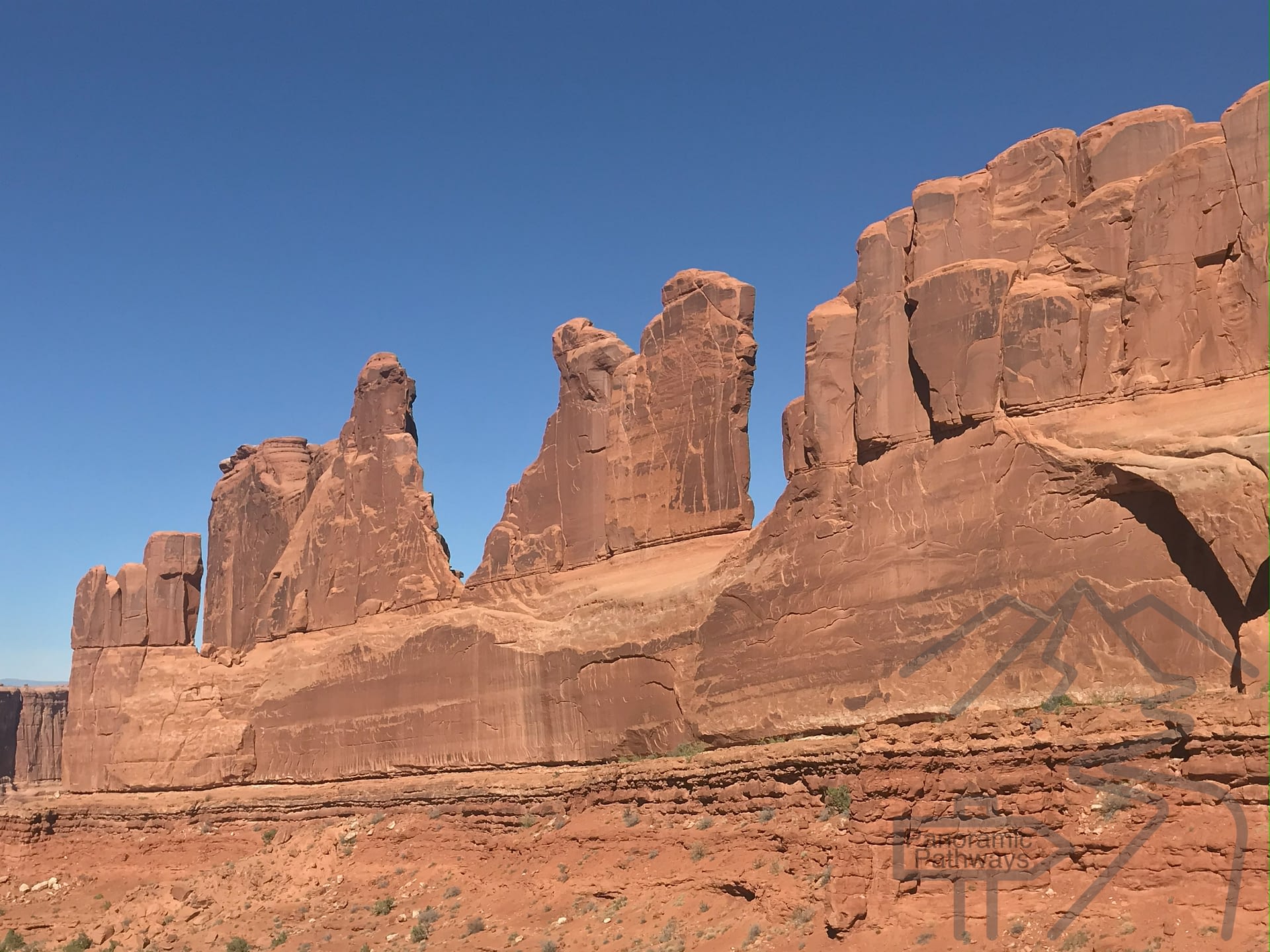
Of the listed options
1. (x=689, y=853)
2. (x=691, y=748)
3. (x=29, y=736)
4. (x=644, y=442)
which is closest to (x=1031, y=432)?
(x=691, y=748)

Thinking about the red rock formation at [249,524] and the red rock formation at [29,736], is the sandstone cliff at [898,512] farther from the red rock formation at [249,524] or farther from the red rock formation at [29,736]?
the red rock formation at [29,736]

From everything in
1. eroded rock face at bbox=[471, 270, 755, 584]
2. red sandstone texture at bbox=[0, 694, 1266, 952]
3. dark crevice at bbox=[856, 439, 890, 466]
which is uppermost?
eroded rock face at bbox=[471, 270, 755, 584]

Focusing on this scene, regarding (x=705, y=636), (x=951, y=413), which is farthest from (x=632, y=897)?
(x=951, y=413)

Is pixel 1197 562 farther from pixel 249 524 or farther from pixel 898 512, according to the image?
pixel 249 524

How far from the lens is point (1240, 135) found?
58.0 feet

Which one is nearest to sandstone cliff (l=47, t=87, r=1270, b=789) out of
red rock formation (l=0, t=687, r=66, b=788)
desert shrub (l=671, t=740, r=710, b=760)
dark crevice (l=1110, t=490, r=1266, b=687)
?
dark crevice (l=1110, t=490, r=1266, b=687)

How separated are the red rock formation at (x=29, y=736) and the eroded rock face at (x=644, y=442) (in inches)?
1712

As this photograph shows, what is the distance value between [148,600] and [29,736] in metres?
32.8

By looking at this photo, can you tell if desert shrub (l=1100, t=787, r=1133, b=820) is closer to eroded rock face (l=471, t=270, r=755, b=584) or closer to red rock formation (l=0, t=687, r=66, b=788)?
eroded rock face (l=471, t=270, r=755, b=584)

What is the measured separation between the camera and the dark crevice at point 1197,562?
15961 millimetres

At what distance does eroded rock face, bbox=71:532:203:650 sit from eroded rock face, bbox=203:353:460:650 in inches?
37.8

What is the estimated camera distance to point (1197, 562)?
16875 millimetres

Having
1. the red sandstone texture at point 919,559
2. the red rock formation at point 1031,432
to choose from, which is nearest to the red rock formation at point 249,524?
the red sandstone texture at point 919,559

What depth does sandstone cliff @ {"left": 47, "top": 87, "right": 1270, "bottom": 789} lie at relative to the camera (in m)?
17.3
